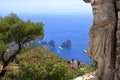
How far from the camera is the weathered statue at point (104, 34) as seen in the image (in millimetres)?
6777

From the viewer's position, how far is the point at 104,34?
269 inches

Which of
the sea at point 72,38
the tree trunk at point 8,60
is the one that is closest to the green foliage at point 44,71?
the sea at point 72,38

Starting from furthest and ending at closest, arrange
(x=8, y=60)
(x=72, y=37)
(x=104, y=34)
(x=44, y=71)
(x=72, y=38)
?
(x=72, y=37)
(x=72, y=38)
(x=8, y=60)
(x=44, y=71)
(x=104, y=34)

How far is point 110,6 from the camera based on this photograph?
22.3 ft

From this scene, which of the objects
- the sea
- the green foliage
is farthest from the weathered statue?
the green foliage

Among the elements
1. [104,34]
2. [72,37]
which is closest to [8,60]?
[104,34]

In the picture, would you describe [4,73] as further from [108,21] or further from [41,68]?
[108,21]

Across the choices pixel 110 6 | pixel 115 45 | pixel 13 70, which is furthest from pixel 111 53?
pixel 13 70

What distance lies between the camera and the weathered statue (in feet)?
22.2

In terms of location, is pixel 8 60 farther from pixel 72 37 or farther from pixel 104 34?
pixel 72 37

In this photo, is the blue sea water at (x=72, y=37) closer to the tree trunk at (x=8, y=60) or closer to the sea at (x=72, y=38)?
the sea at (x=72, y=38)

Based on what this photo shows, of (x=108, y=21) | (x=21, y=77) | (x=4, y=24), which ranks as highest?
(x=4, y=24)

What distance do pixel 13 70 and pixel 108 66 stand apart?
532 inches

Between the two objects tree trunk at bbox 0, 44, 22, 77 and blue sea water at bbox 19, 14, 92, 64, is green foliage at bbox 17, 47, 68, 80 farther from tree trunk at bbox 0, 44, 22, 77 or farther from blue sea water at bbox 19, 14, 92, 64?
tree trunk at bbox 0, 44, 22, 77
